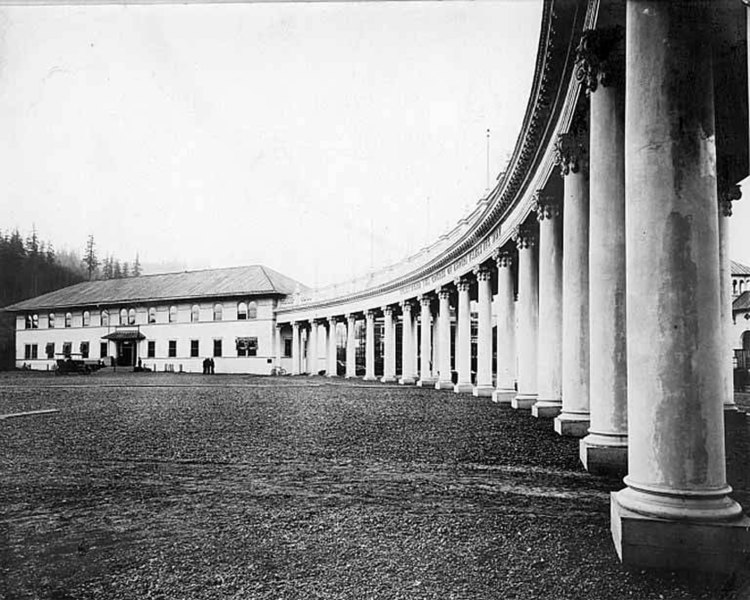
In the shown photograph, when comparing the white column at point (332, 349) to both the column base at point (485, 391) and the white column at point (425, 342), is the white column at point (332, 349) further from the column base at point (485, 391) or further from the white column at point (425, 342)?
the column base at point (485, 391)

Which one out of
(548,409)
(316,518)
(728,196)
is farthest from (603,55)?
(548,409)

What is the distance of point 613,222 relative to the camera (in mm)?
9539

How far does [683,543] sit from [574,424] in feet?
26.6

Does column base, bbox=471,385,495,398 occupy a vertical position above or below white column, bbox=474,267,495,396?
below

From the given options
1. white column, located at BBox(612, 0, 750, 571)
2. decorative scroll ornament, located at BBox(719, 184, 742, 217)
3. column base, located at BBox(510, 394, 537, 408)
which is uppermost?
decorative scroll ornament, located at BBox(719, 184, 742, 217)

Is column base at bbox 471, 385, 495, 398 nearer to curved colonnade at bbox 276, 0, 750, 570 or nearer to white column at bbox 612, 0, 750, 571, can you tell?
curved colonnade at bbox 276, 0, 750, 570

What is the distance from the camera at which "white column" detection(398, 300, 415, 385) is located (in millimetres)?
44031

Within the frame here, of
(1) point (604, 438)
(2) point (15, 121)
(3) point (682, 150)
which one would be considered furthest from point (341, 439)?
(3) point (682, 150)

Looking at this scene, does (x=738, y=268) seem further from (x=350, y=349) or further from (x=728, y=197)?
(x=350, y=349)

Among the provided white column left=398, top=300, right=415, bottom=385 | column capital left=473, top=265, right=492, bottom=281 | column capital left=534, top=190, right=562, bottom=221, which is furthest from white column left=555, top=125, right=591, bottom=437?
white column left=398, top=300, right=415, bottom=385

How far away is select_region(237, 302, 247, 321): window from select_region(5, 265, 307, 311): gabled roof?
Result: 1200 mm

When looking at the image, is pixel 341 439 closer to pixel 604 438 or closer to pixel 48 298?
pixel 604 438

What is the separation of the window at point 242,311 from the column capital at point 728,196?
58.7 meters

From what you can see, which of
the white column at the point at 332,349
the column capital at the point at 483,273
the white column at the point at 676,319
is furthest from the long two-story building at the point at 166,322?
the white column at the point at 676,319
